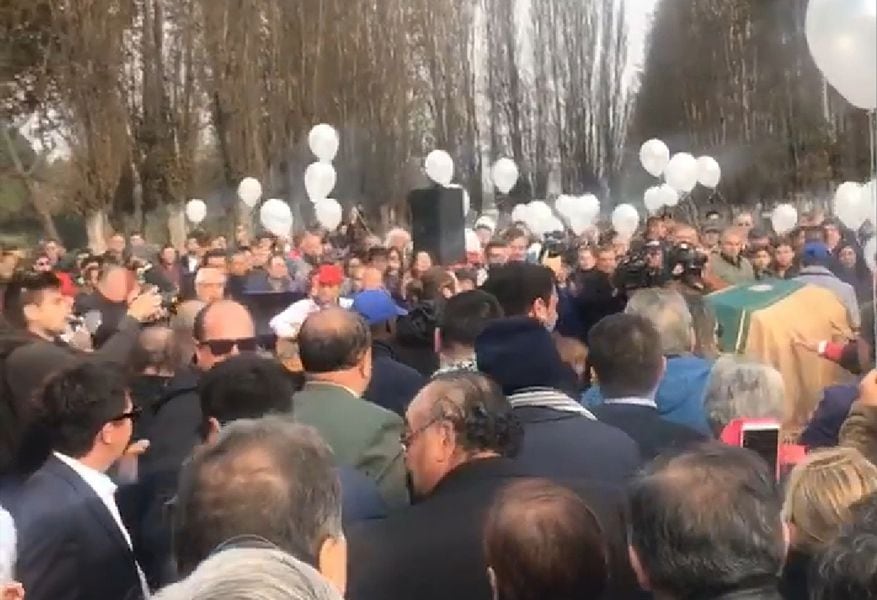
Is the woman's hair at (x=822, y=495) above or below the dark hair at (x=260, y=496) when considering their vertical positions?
below

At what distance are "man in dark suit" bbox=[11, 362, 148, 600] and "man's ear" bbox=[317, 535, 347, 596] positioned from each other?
112 centimetres

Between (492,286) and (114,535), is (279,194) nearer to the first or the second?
(492,286)

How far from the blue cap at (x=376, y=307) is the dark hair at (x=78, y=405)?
12.1 feet

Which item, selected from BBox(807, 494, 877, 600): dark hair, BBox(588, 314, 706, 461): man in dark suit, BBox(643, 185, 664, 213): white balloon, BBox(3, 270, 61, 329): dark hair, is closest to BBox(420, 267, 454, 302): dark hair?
BBox(3, 270, 61, 329): dark hair

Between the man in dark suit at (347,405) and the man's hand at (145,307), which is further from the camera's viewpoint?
the man's hand at (145,307)

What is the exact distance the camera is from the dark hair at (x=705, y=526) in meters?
2.57

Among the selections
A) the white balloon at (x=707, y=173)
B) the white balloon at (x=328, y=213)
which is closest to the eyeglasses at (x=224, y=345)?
the white balloon at (x=328, y=213)

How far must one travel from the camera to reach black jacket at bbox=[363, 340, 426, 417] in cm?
574

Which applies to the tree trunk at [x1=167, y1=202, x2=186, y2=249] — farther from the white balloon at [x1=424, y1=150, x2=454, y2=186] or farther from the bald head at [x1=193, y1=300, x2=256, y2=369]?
the bald head at [x1=193, y1=300, x2=256, y2=369]

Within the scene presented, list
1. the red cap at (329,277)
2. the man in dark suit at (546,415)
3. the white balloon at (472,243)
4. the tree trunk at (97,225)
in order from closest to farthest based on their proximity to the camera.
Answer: the man in dark suit at (546,415)
the red cap at (329,277)
the white balloon at (472,243)
the tree trunk at (97,225)

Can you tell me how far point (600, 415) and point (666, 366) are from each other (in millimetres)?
726

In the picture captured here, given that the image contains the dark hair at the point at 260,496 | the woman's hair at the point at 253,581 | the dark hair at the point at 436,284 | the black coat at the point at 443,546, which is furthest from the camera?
the dark hair at the point at 436,284

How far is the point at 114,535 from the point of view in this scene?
3.53m

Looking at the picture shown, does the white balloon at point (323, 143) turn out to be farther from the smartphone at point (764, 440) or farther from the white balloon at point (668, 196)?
the smartphone at point (764, 440)
